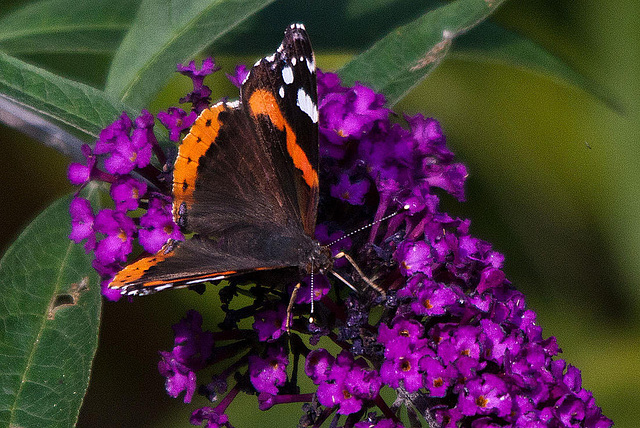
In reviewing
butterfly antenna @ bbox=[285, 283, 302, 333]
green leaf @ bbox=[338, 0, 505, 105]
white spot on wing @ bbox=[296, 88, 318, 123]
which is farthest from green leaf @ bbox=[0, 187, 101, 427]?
green leaf @ bbox=[338, 0, 505, 105]

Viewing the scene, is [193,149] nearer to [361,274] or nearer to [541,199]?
[361,274]

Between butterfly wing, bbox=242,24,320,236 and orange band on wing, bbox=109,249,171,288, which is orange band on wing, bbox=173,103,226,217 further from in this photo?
orange band on wing, bbox=109,249,171,288

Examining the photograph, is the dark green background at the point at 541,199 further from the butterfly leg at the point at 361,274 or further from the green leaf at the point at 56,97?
the butterfly leg at the point at 361,274

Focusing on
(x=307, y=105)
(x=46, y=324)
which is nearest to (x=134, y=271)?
(x=46, y=324)

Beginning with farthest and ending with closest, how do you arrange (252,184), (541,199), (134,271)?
(541,199) < (252,184) < (134,271)

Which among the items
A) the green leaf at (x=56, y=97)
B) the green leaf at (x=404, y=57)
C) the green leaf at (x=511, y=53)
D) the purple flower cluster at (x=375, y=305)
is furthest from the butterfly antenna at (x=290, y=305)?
the green leaf at (x=511, y=53)

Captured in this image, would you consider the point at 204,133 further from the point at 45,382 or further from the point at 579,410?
the point at 579,410
